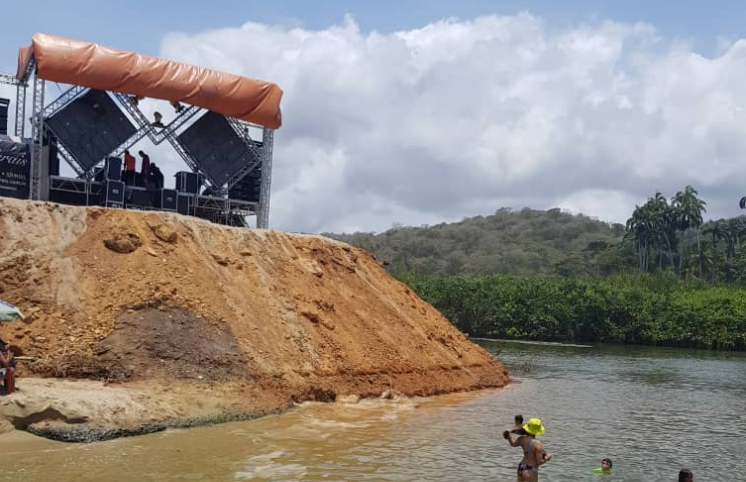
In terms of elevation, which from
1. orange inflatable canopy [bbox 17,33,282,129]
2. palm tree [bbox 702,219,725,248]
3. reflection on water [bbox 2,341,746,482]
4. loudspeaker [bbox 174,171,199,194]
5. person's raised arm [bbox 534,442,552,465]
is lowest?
reflection on water [bbox 2,341,746,482]

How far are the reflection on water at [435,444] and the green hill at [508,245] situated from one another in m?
64.2

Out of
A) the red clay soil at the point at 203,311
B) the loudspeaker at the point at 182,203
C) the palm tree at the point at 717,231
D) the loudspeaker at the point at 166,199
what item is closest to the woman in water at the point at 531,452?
the red clay soil at the point at 203,311

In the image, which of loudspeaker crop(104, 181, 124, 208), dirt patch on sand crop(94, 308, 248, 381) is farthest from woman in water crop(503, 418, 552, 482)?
loudspeaker crop(104, 181, 124, 208)

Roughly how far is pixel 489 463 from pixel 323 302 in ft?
31.7

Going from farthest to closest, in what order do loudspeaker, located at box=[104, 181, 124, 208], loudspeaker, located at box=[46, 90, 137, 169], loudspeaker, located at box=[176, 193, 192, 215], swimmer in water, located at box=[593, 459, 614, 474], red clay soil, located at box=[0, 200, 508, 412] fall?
loudspeaker, located at box=[176, 193, 192, 215], loudspeaker, located at box=[46, 90, 137, 169], loudspeaker, located at box=[104, 181, 124, 208], red clay soil, located at box=[0, 200, 508, 412], swimmer in water, located at box=[593, 459, 614, 474]

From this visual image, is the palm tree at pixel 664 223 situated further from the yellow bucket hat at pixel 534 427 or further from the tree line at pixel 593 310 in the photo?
the yellow bucket hat at pixel 534 427

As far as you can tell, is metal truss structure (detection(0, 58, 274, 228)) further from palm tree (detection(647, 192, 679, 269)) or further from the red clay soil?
palm tree (detection(647, 192, 679, 269))

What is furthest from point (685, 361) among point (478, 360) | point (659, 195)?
point (659, 195)

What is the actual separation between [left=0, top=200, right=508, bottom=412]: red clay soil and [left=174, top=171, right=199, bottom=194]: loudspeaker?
4722 mm

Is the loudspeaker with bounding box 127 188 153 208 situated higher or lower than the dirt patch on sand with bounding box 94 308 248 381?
higher

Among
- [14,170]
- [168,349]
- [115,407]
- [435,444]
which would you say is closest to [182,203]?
[14,170]

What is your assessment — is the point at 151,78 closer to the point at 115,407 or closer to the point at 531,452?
the point at 115,407

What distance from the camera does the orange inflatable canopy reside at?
2481cm

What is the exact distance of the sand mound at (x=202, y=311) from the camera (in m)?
17.6
